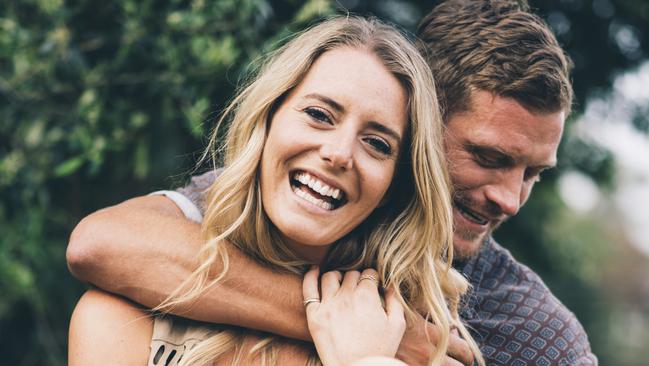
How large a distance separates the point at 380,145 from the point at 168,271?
73cm

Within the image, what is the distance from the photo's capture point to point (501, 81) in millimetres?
2752

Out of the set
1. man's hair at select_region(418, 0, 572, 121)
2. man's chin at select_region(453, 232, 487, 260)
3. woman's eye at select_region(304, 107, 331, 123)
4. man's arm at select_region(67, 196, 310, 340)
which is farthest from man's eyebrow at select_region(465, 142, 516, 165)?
man's arm at select_region(67, 196, 310, 340)

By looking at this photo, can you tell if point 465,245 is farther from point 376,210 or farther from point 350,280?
point 350,280

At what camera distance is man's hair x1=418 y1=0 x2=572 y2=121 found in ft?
8.98

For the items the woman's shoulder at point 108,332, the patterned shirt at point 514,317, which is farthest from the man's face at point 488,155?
the woman's shoulder at point 108,332

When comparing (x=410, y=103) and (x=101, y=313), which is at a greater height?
(x=410, y=103)

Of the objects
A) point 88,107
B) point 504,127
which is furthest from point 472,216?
point 88,107

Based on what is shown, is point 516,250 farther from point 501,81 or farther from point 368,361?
point 368,361

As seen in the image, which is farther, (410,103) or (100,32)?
(100,32)

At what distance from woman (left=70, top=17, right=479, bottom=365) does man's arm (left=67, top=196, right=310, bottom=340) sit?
1.8 inches

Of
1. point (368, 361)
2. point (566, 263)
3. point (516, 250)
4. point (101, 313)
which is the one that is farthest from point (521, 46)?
point (566, 263)

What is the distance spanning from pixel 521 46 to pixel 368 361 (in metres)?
1.60

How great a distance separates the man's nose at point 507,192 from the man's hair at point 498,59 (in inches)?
10.5

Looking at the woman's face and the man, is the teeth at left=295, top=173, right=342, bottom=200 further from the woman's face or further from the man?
the man
